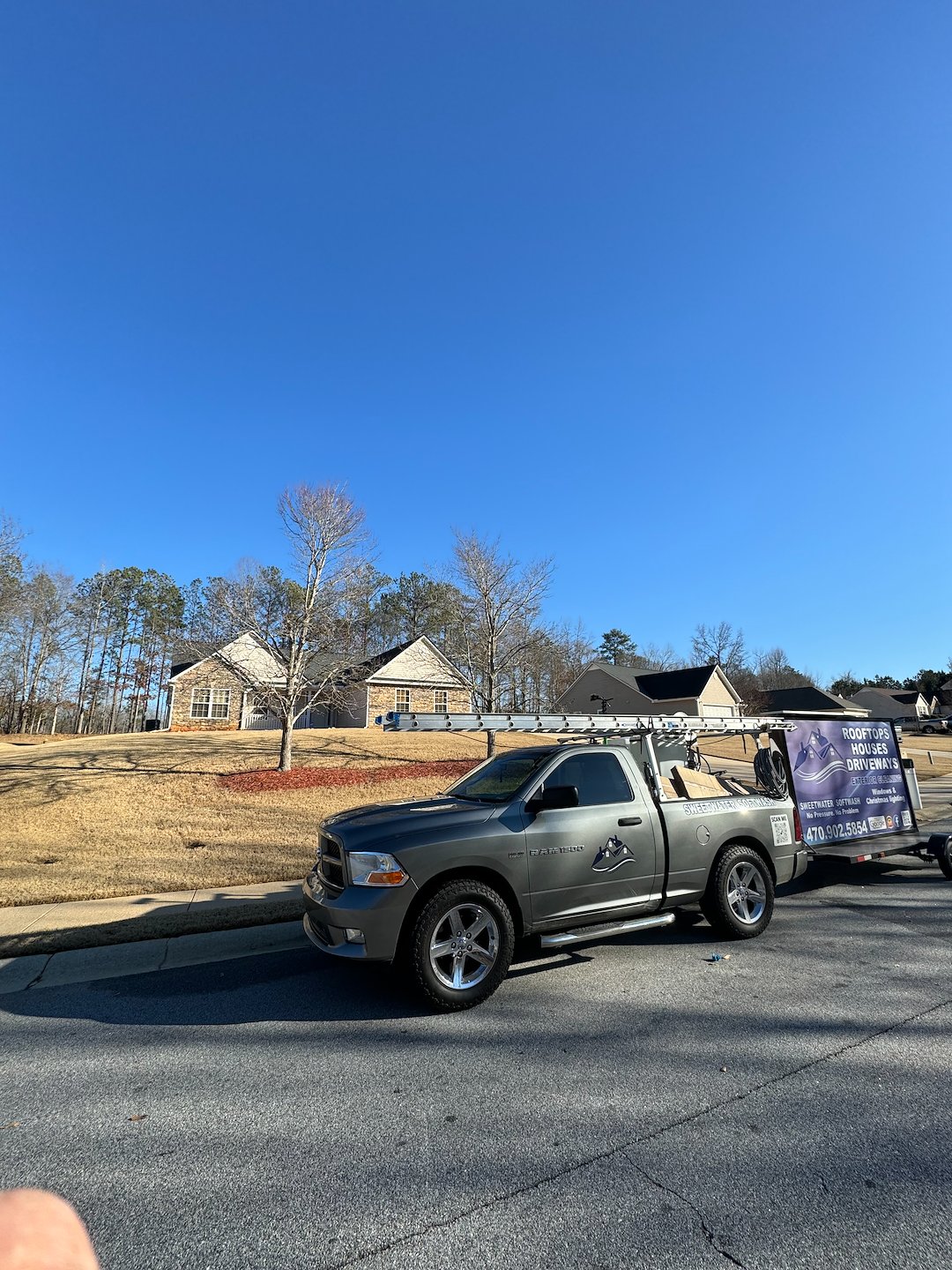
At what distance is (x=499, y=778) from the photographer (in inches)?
238

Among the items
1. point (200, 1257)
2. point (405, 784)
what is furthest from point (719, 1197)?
point (405, 784)

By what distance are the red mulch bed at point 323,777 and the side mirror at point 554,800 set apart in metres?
9.33

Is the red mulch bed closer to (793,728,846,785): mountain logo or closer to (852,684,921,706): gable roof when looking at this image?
(793,728,846,785): mountain logo

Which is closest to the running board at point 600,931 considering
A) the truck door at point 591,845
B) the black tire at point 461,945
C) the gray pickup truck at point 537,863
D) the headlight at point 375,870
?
the gray pickup truck at point 537,863

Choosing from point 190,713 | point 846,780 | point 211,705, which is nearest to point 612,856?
point 846,780

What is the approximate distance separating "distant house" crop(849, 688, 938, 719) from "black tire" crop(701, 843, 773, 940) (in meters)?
102

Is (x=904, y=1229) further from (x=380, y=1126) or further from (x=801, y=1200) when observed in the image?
(x=380, y=1126)

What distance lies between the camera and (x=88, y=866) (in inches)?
368

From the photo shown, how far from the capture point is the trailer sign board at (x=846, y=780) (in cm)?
773

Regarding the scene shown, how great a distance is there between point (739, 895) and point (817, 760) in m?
2.51

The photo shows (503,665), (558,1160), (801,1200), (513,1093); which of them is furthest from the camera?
(503,665)

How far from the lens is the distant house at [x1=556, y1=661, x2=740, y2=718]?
4194 cm

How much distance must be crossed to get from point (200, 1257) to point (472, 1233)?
100 centimetres

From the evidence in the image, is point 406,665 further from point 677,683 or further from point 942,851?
point 942,851
